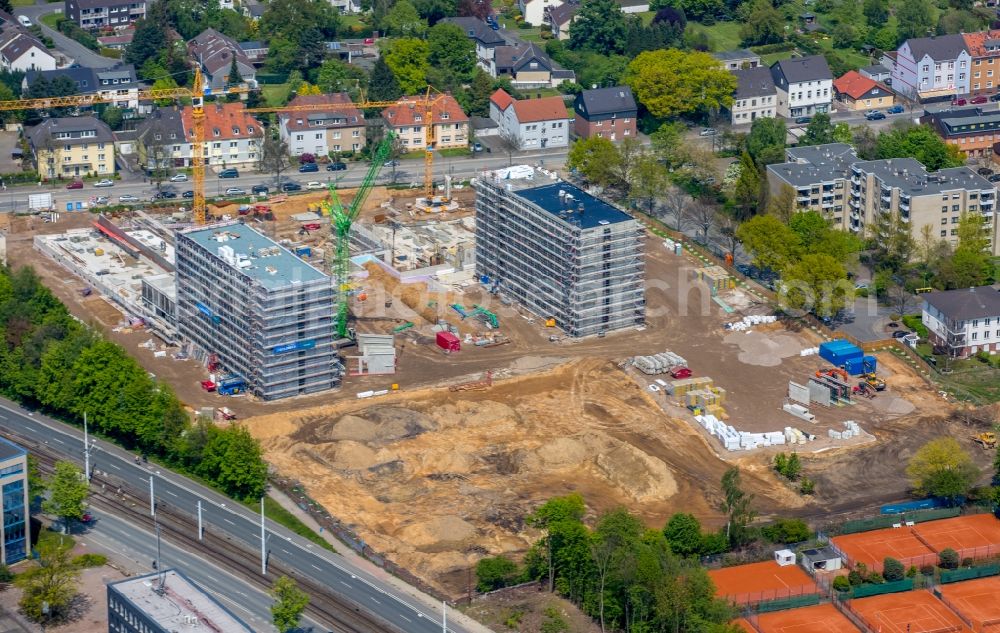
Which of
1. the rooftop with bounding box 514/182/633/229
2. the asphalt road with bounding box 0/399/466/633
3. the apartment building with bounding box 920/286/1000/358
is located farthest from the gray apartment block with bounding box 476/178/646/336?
the asphalt road with bounding box 0/399/466/633

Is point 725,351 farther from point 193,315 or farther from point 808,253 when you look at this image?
point 193,315

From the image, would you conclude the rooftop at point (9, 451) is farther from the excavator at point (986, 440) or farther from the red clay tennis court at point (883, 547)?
the excavator at point (986, 440)

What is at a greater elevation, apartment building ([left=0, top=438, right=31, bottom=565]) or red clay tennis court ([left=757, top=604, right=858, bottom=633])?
apartment building ([left=0, top=438, right=31, bottom=565])

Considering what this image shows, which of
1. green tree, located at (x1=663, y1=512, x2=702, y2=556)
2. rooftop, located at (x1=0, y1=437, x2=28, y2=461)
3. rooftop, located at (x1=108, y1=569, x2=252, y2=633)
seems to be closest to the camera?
rooftop, located at (x1=108, y1=569, x2=252, y2=633)

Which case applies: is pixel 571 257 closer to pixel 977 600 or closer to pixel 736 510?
pixel 736 510

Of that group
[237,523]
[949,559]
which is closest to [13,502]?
[237,523]

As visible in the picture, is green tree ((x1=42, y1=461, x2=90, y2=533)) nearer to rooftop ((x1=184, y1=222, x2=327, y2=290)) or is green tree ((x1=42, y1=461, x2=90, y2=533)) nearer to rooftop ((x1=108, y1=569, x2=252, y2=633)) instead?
rooftop ((x1=108, y1=569, x2=252, y2=633))

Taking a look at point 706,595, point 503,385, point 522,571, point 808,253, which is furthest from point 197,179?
point 706,595
